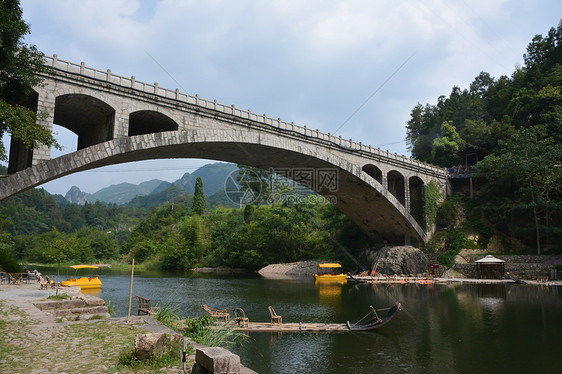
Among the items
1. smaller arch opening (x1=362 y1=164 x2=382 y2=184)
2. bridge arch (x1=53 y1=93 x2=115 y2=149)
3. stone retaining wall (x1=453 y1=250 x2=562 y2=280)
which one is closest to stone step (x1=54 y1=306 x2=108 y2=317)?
bridge arch (x1=53 y1=93 x2=115 y2=149)

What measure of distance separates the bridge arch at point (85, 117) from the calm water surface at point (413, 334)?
30.7 ft

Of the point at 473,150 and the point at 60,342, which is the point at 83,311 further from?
the point at 473,150

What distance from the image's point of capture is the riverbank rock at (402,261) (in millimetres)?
36312

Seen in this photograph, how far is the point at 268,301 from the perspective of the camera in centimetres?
2169

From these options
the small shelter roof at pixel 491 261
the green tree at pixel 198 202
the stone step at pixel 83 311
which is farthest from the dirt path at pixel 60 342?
the green tree at pixel 198 202

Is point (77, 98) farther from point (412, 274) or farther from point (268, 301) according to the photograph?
point (412, 274)

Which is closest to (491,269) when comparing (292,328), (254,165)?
(254,165)

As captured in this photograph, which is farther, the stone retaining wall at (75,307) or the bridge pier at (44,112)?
the bridge pier at (44,112)

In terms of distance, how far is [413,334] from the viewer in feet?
46.0

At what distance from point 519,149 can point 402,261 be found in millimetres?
14247

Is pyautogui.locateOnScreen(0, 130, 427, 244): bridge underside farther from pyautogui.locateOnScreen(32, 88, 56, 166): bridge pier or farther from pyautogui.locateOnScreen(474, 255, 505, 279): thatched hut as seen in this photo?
pyautogui.locateOnScreen(474, 255, 505, 279): thatched hut

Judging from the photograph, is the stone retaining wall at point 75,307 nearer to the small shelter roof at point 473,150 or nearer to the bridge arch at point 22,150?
the bridge arch at point 22,150

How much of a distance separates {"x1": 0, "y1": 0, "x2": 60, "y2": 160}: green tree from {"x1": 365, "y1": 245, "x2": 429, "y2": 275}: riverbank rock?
30868mm

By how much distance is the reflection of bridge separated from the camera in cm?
1797
